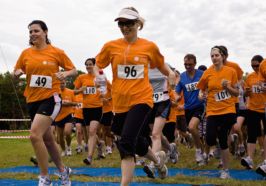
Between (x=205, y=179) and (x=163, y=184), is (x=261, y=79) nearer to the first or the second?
(x=205, y=179)

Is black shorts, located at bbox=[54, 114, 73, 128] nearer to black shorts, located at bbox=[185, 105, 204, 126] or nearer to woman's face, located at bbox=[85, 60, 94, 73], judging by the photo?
woman's face, located at bbox=[85, 60, 94, 73]

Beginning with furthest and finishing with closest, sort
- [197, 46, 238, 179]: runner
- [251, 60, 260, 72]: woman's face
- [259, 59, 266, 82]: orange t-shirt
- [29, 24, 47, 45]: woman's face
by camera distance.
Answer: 1. [251, 60, 260, 72]: woman's face
2. [197, 46, 238, 179]: runner
3. [259, 59, 266, 82]: orange t-shirt
4. [29, 24, 47, 45]: woman's face

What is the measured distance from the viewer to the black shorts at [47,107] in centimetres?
531

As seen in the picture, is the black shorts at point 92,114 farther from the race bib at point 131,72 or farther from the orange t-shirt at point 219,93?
the race bib at point 131,72

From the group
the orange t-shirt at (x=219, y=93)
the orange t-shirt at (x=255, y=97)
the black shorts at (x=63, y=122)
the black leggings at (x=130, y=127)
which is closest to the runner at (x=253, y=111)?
the orange t-shirt at (x=255, y=97)

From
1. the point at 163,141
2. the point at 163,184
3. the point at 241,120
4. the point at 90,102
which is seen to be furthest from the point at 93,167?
the point at 241,120

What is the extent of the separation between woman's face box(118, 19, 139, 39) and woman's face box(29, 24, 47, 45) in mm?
1421

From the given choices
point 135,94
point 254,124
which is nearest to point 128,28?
point 135,94

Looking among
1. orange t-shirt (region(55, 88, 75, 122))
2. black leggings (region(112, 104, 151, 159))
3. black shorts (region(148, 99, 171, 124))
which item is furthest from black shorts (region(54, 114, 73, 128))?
black leggings (region(112, 104, 151, 159))

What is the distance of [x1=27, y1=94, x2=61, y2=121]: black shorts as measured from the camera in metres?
5.31

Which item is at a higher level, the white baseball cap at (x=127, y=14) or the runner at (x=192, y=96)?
the white baseball cap at (x=127, y=14)

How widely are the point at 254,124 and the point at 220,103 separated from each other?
1.26 meters

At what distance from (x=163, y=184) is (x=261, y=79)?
2387mm

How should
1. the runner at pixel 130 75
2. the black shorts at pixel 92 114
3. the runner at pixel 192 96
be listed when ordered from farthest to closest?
the black shorts at pixel 92 114
the runner at pixel 192 96
the runner at pixel 130 75
